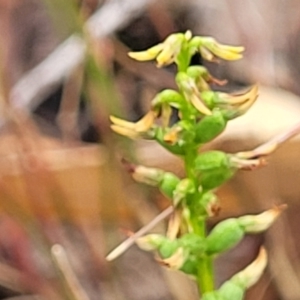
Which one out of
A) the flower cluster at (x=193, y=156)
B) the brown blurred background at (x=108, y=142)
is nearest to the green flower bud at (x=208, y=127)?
the flower cluster at (x=193, y=156)

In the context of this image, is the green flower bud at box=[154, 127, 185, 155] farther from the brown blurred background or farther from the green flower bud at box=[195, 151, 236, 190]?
the brown blurred background

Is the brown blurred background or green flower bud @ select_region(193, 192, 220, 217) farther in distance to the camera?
the brown blurred background

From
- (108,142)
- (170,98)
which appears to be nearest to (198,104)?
(170,98)

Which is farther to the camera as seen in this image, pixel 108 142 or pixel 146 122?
pixel 108 142

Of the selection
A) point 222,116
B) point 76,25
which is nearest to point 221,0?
point 76,25

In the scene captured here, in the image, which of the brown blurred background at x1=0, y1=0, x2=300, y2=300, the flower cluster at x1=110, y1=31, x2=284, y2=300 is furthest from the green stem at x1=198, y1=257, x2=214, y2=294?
the brown blurred background at x1=0, y1=0, x2=300, y2=300

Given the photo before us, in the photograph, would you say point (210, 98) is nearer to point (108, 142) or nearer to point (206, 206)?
point (206, 206)
